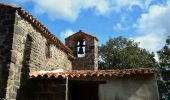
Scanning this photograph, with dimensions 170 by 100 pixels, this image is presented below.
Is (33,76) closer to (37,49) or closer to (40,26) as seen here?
(37,49)

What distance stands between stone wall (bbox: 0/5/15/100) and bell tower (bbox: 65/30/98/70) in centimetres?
691

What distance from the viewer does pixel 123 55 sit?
2952 centimetres

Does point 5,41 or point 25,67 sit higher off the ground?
point 5,41

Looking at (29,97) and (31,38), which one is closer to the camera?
(29,97)

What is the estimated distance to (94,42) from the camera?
15812 millimetres

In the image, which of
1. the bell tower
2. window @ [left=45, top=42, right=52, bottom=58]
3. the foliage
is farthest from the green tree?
window @ [left=45, top=42, right=52, bottom=58]

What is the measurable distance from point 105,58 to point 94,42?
1497 cm

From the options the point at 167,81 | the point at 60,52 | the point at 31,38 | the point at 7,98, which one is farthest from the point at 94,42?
the point at 167,81

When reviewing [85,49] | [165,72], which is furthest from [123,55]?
[85,49]

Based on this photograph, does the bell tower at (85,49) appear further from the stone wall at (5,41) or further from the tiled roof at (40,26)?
the stone wall at (5,41)

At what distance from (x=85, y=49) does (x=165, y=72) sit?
14527mm

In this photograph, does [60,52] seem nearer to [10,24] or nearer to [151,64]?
[10,24]

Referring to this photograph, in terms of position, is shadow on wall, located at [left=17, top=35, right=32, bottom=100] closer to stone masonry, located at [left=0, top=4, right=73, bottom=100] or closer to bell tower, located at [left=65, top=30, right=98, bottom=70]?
stone masonry, located at [left=0, top=4, right=73, bottom=100]

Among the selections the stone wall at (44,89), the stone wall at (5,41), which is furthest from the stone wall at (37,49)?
the stone wall at (44,89)
